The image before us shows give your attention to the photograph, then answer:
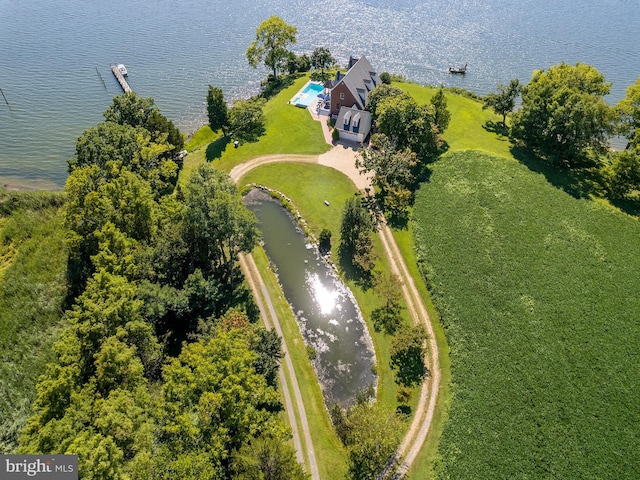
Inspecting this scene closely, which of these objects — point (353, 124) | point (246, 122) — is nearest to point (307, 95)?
point (246, 122)

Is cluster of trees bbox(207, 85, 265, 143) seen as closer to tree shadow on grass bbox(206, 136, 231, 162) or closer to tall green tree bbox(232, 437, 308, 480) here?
tree shadow on grass bbox(206, 136, 231, 162)

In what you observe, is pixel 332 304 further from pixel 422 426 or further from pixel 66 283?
pixel 66 283

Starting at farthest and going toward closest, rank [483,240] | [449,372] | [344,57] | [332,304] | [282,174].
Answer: [344,57], [282,174], [483,240], [332,304], [449,372]

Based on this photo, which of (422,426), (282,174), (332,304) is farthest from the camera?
Result: (282,174)

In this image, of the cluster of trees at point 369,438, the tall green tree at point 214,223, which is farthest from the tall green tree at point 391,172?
the cluster of trees at point 369,438

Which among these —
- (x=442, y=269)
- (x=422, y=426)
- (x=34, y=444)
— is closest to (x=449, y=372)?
(x=422, y=426)

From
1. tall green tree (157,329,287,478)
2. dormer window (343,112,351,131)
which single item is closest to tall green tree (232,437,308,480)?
tall green tree (157,329,287,478)
